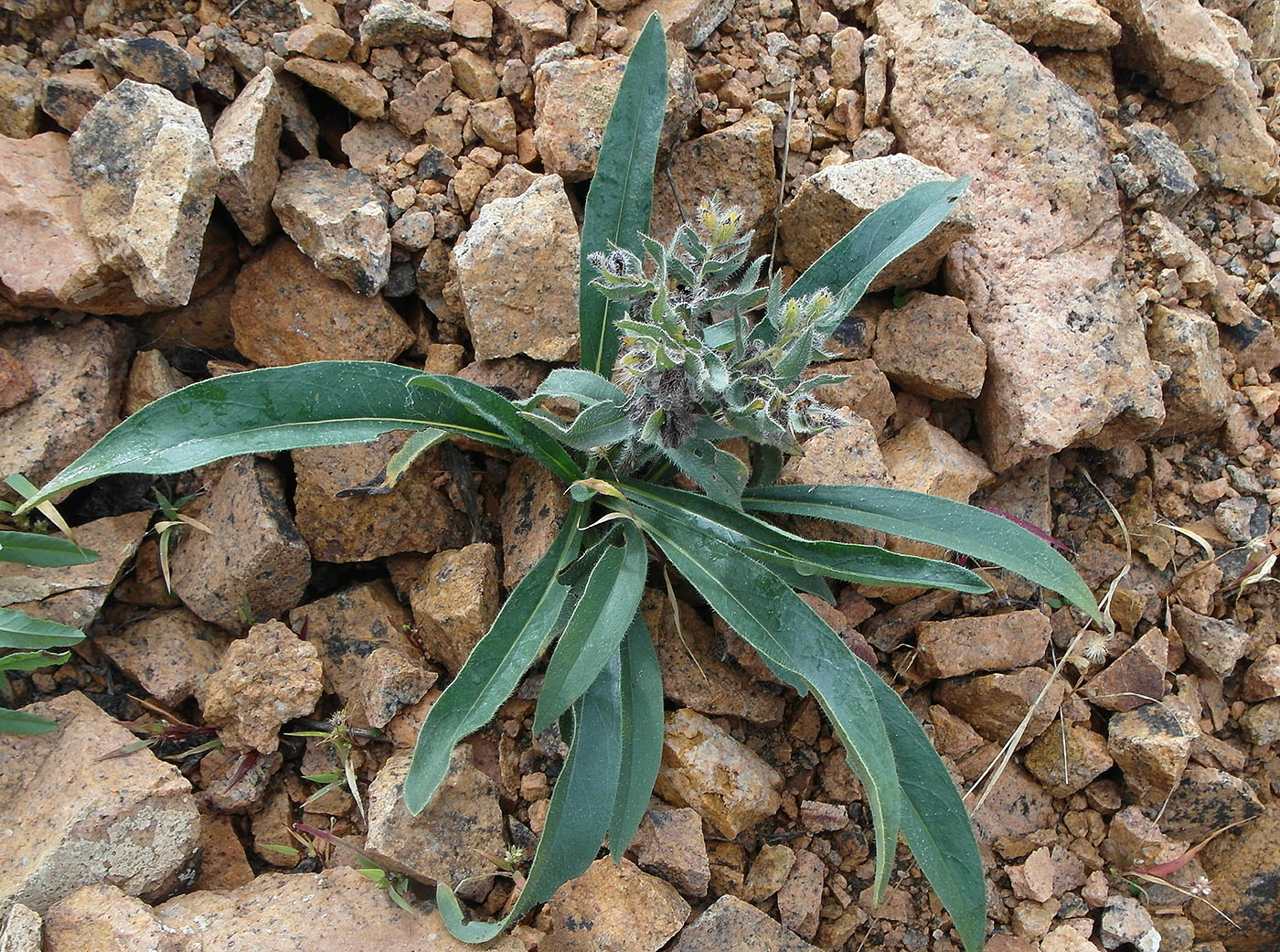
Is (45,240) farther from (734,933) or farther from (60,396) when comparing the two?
(734,933)

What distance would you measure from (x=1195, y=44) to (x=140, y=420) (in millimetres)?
2996

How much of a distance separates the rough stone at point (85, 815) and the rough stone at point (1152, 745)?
2.18 m

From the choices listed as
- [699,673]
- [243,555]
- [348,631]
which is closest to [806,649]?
[699,673]

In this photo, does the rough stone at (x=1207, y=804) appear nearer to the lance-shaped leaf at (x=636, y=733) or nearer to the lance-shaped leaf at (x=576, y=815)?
the lance-shaped leaf at (x=636, y=733)

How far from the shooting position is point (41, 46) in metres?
2.22

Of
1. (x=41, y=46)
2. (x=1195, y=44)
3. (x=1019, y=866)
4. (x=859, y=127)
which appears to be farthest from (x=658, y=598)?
(x=1195, y=44)

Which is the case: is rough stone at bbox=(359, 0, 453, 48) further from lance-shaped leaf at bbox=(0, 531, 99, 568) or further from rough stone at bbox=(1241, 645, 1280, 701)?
rough stone at bbox=(1241, 645, 1280, 701)

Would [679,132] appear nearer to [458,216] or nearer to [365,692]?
[458,216]

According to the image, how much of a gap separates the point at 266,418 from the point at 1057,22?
2429mm

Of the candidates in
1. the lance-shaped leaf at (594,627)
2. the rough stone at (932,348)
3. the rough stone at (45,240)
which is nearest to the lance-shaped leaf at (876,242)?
the rough stone at (932,348)

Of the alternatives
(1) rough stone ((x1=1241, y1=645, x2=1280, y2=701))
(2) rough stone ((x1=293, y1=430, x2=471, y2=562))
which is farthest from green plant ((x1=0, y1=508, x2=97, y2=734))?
(1) rough stone ((x1=1241, y1=645, x2=1280, y2=701))

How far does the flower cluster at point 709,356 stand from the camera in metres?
1.64

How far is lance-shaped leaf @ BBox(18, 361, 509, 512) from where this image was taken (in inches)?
68.1

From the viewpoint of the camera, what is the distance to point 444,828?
1.89 m
